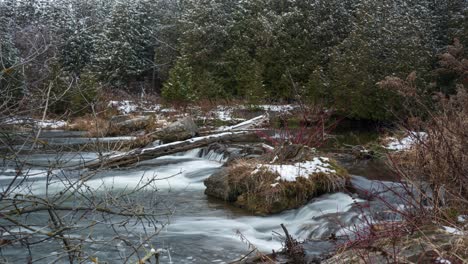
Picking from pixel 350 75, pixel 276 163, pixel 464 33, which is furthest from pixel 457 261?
pixel 464 33

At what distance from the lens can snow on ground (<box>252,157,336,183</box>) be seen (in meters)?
8.73

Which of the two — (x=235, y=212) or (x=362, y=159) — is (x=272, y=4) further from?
(x=235, y=212)

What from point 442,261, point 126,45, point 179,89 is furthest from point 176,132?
point 126,45

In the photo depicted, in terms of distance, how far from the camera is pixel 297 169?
8.90 m

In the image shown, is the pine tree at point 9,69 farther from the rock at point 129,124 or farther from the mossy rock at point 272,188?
the rock at point 129,124

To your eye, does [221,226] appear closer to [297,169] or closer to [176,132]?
[297,169]

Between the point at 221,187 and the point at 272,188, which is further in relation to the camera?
the point at 221,187

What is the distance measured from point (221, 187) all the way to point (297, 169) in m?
1.50

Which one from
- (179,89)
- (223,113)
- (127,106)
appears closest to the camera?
(223,113)

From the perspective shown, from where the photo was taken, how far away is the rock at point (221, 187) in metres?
9.08

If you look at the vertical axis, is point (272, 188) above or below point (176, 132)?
below

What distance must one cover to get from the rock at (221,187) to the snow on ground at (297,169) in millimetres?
603

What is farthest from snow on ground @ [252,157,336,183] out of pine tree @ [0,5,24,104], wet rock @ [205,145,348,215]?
pine tree @ [0,5,24,104]

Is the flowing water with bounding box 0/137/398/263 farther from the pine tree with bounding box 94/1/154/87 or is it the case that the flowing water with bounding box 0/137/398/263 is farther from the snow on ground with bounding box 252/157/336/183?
the pine tree with bounding box 94/1/154/87
